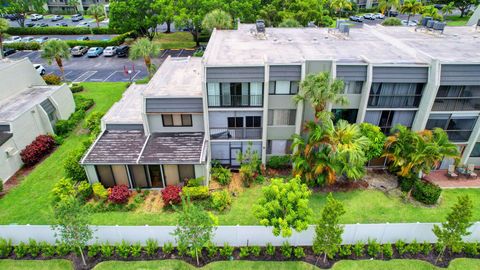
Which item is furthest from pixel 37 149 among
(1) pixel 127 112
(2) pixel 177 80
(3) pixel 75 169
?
(2) pixel 177 80

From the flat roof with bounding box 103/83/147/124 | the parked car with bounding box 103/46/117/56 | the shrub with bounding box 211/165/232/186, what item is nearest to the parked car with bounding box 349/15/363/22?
the parked car with bounding box 103/46/117/56

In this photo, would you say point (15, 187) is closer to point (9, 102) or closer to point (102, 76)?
point (9, 102)

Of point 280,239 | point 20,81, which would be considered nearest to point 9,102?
point 20,81

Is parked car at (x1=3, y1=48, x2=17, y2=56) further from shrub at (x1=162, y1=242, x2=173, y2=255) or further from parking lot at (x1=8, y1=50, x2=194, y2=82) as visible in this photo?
shrub at (x1=162, y1=242, x2=173, y2=255)

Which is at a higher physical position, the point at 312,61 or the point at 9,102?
the point at 312,61

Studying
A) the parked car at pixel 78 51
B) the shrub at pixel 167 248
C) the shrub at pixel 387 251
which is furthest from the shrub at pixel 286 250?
the parked car at pixel 78 51

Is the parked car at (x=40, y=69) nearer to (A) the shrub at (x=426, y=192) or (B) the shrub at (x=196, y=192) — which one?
(B) the shrub at (x=196, y=192)

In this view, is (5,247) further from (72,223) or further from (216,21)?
(216,21)
